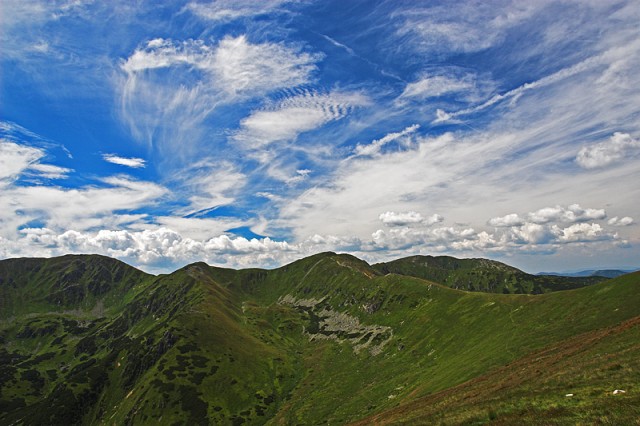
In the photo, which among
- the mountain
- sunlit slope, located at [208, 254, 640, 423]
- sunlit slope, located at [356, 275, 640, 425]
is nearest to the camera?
sunlit slope, located at [356, 275, 640, 425]

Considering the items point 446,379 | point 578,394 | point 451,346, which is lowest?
point 451,346

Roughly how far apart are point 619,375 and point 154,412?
599 feet

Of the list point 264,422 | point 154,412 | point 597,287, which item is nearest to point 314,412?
point 264,422

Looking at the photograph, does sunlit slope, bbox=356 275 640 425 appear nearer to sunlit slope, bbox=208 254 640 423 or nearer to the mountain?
the mountain

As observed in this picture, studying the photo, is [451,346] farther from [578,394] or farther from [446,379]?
[578,394]

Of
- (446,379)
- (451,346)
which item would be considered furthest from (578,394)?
(451,346)

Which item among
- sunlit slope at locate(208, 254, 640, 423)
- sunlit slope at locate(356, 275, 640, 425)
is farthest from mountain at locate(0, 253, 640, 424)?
sunlit slope at locate(208, 254, 640, 423)

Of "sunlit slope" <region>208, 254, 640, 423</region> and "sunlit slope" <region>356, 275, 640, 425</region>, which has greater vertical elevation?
"sunlit slope" <region>356, 275, 640, 425</region>

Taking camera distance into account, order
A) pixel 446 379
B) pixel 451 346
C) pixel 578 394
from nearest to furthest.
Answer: pixel 578 394
pixel 446 379
pixel 451 346

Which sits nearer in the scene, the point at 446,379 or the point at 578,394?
the point at 578,394

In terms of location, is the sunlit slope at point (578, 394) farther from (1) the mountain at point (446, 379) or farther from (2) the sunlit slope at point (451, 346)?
(2) the sunlit slope at point (451, 346)

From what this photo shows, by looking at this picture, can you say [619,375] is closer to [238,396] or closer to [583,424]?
[583,424]

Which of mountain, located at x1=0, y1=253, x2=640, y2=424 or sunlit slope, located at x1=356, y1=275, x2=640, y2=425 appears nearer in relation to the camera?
sunlit slope, located at x1=356, y1=275, x2=640, y2=425

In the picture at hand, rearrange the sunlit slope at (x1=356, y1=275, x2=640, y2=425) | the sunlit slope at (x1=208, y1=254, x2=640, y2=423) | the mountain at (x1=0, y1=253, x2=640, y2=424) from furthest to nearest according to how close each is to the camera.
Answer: the sunlit slope at (x1=208, y1=254, x2=640, y2=423) < the mountain at (x1=0, y1=253, x2=640, y2=424) < the sunlit slope at (x1=356, y1=275, x2=640, y2=425)
